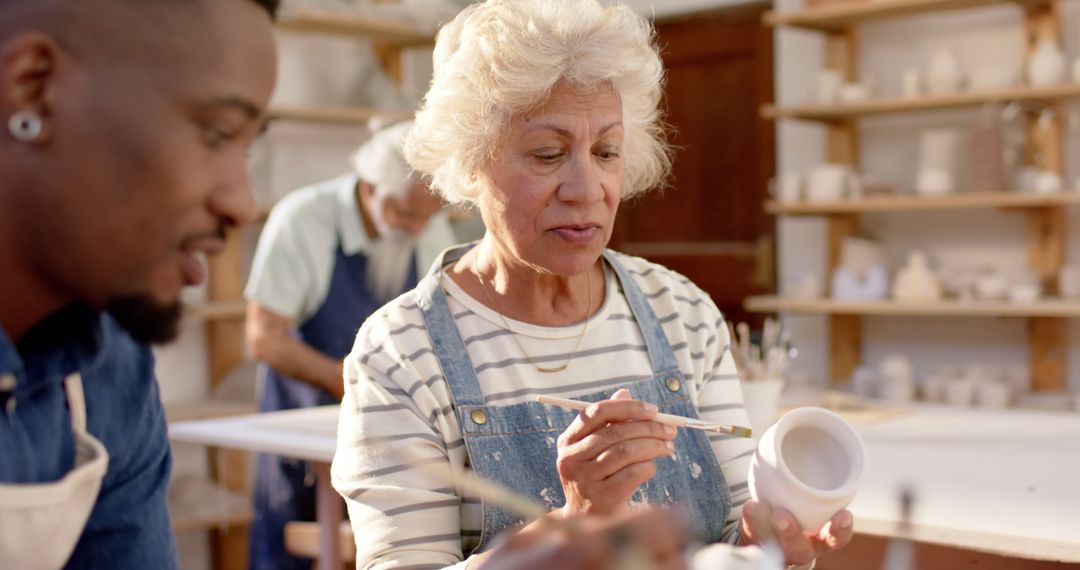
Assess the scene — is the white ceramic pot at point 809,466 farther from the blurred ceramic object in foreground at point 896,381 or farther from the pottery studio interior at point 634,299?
the blurred ceramic object in foreground at point 896,381

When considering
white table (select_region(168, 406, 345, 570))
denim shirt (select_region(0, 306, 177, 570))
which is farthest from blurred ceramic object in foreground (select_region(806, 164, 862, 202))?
denim shirt (select_region(0, 306, 177, 570))

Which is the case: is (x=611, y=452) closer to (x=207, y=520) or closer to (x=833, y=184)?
(x=207, y=520)

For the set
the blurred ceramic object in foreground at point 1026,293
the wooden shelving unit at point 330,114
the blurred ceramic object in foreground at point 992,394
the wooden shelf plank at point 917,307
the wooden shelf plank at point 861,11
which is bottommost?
the blurred ceramic object in foreground at point 992,394

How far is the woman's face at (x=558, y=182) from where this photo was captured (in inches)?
65.0

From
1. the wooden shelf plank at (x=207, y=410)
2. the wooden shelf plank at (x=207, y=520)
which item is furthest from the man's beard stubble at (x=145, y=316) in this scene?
the wooden shelf plank at (x=207, y=410)

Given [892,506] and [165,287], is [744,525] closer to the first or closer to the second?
[892,506]

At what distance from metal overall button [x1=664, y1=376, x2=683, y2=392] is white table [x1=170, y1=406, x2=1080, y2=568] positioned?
342mm

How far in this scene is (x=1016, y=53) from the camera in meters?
4.58

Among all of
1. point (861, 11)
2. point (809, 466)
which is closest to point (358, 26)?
point (861, 11)

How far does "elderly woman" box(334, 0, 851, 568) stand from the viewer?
4.97 feet

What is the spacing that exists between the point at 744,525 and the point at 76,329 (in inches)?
31.4

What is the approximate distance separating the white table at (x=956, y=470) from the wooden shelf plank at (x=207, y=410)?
5.25ft

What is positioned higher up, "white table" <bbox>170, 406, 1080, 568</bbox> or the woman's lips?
the woman's lips

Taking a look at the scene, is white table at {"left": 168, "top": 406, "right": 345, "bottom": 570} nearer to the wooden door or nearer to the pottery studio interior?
the pottery studio interior
